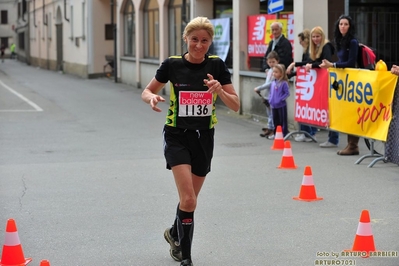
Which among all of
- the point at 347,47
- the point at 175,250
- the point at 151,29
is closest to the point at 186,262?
the point at 175,250

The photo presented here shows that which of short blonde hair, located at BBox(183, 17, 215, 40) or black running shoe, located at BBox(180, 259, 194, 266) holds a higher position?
short blonde hair, located at BBox(183, 17, 215, 40)

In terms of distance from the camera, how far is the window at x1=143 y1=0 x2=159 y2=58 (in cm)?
2761

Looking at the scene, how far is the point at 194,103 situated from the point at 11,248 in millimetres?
1718

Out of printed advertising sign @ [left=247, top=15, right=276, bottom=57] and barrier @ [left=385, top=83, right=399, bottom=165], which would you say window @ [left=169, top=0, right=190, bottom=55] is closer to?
printed advertising sign @ [left=247, top=15, right=276, bottom=57]

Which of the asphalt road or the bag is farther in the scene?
the bag

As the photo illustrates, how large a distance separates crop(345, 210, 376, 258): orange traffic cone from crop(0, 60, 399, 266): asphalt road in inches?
4.0

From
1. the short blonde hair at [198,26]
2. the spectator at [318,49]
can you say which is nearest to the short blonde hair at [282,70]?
the spectator at [318,49]

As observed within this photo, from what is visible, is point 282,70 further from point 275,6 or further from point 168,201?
point 168,201

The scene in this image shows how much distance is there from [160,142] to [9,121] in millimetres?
5144

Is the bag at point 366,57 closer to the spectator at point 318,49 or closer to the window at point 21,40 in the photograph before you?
the spectator at point 318,49

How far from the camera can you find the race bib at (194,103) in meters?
6.02

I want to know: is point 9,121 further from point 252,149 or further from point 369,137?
point 369,137

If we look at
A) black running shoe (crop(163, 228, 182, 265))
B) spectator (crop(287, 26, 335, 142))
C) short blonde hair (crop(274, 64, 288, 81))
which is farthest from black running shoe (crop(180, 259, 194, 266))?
short blonde hair (crop(274, 64, 288, 81))

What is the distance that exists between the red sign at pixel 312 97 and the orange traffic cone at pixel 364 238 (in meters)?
6.63
